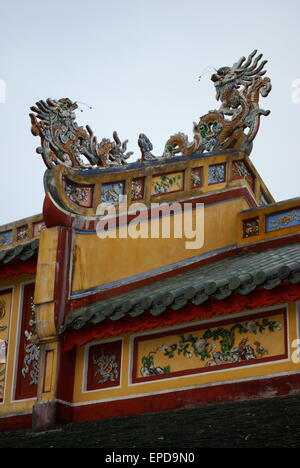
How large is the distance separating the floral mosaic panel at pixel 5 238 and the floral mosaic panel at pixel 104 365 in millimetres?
3665

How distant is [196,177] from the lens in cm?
1427

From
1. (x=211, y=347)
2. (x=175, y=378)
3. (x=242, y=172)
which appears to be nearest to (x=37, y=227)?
(x=242, y=172)

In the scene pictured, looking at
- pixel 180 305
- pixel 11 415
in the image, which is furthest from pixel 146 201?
pixel 11 415

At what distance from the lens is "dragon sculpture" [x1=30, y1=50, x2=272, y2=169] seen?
14328mm

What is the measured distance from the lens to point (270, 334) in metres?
11.3

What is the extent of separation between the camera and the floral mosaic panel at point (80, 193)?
537 inches

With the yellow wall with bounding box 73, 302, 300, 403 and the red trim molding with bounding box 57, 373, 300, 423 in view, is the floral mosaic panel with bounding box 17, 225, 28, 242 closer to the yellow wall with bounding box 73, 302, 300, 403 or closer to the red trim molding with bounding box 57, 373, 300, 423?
the yellow wall with bounding box 73, 302, 300, 403

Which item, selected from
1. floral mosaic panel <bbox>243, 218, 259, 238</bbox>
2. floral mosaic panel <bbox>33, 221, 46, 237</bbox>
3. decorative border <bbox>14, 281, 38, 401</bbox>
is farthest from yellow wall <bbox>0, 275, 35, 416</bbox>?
floral mosaic panel <bbox>243, 218, 259, 238</bbox>

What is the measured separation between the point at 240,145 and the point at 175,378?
4340 millimetres

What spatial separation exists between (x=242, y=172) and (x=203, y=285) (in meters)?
3.69

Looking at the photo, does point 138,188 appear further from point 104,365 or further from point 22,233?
point 104,365

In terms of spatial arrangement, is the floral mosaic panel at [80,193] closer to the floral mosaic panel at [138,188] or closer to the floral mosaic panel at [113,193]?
the floral mosaic panel at [113,193]

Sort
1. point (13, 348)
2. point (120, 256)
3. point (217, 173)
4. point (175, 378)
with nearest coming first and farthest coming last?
point (175, 378)
point (120, 256)
point (13, 348)
point (217, 173)
